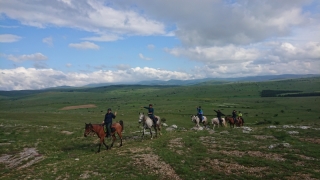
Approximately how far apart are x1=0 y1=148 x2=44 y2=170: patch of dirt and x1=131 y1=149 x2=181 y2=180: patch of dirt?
433 inches

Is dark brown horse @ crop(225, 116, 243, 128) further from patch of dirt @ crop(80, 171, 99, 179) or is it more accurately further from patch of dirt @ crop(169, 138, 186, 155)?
patch of dirt @ crop(80, 171, 99, 179)

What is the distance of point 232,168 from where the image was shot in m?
18.8

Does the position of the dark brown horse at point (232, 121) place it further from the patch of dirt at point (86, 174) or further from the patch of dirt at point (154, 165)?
the patch of dirt at point (86, 174)

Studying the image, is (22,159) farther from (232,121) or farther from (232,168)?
(232,121)

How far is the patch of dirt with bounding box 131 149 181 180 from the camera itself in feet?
59.2

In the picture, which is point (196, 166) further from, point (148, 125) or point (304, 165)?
point (148, 125)

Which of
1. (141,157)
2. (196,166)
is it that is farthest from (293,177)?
(141,157)

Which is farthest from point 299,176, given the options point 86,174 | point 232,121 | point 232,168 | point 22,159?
point 232,121

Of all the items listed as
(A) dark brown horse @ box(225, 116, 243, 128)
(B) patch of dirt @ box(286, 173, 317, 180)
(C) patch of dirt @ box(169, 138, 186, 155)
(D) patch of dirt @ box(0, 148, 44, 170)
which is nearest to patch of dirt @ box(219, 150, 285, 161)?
(B) patch of dirt @ box(286, 173, 317, 180)

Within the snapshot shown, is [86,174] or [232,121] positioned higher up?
[86,174]

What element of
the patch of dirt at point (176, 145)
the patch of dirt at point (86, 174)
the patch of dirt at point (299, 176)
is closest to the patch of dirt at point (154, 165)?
the patch of dirt at point (176, 145)

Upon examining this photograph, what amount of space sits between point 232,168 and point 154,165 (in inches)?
244

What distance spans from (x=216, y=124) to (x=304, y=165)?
85.6ft

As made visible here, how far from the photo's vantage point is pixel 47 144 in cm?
3130
